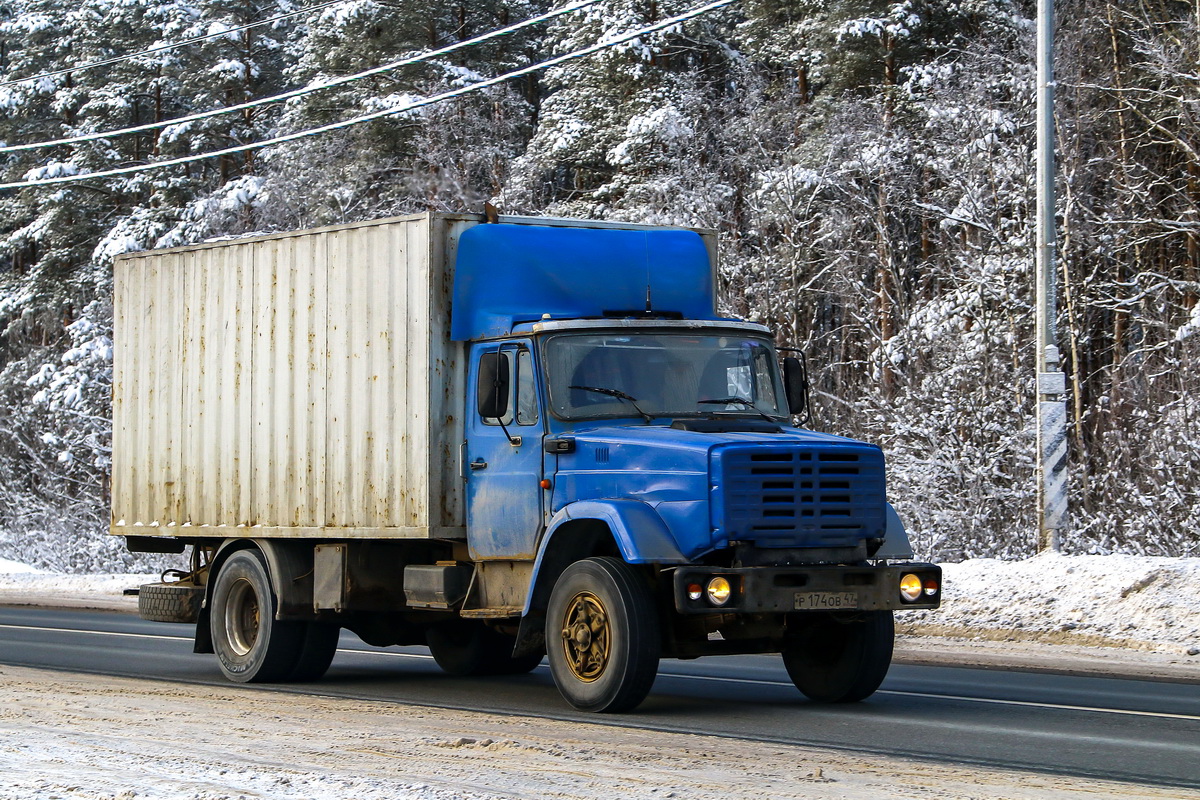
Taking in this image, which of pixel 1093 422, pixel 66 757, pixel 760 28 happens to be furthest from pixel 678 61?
pixel 66 757

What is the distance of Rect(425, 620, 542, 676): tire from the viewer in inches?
557

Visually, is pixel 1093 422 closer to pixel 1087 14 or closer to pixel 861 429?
pixel 861 429

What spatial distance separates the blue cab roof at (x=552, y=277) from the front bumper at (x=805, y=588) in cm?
248

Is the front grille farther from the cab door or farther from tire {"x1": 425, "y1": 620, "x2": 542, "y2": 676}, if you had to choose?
tire {"x1": 425, "y1": 620, "x2": 542, "y2": 676}

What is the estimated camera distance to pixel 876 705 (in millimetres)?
11578

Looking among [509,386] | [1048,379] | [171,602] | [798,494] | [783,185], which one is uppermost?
[783,185]

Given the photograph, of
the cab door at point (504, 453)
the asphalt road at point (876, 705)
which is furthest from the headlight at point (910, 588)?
the cab door at point (504, 453)

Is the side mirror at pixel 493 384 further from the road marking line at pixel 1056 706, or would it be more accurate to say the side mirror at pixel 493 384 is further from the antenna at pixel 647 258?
the road marking line at pixel 1056 706

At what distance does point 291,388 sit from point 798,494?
470 centimetres

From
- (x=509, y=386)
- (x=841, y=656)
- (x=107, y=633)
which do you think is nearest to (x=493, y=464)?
(x=509, y=386)

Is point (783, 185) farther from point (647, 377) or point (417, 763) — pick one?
point (417, 763)

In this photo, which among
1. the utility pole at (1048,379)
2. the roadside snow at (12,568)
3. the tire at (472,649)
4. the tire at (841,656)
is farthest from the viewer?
the roadside snow at (12,568)

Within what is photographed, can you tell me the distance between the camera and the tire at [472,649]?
14148 millimetres

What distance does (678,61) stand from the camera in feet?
145
